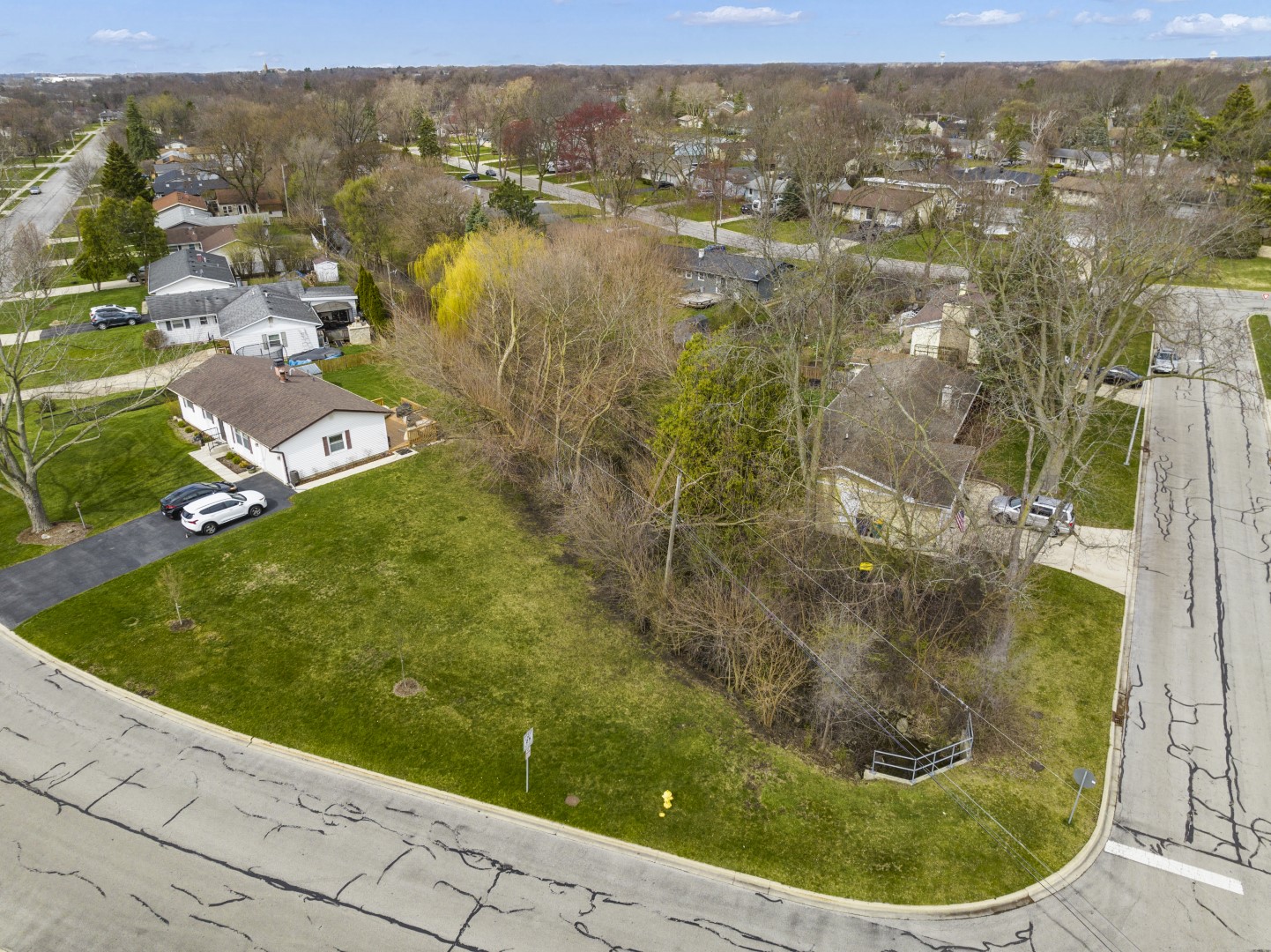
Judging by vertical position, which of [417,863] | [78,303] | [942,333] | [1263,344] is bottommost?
[417,863]

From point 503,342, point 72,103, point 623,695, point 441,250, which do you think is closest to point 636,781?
point 623,695

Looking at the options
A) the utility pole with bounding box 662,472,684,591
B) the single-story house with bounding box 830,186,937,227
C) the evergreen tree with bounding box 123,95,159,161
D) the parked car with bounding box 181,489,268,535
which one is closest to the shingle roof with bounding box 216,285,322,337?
the parked car with bounding box 181,489,268,535

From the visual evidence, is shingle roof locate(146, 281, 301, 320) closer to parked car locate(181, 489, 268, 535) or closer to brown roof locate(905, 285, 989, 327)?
parked car locate(181, 489, 268, 535)

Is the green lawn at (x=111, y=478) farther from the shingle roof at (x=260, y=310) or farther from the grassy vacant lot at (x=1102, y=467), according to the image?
the grassy vacant lot at (x=1102, y=467)

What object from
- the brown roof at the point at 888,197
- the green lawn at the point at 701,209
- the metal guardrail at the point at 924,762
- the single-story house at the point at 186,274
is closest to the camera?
the metal guardrail at the point at 924,762

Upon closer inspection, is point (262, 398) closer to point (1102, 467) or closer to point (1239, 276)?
point (1102, 467)

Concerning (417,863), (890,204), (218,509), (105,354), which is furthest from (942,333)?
(105,354)

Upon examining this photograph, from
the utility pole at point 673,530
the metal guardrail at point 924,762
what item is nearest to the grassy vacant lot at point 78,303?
the utility pole at point 673,530
